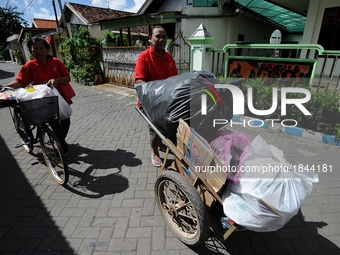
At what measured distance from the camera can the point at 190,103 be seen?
1.82 meters

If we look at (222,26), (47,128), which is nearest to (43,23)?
(222,26)

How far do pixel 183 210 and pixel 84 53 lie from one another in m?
10.2

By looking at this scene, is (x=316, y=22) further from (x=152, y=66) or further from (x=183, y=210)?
(x=183, y=210)

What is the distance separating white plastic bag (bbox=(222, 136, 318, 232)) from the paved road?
76cm

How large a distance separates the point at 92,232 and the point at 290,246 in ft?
6.29

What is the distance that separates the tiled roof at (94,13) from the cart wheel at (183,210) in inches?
733

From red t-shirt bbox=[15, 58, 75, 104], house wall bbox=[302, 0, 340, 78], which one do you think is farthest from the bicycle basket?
house wall bbox=[302, 0, 340, 78]

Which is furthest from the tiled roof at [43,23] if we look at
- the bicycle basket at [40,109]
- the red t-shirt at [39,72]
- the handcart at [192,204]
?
the handcart at [192,204]

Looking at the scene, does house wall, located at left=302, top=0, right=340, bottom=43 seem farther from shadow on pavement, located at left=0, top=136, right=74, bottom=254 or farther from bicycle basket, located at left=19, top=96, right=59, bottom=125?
shadow on pavement, located at left=0, top=136, right=74, bottom=254

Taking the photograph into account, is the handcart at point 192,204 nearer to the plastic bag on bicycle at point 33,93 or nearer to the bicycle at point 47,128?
the bicycle at point 47,128

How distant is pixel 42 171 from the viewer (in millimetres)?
3104

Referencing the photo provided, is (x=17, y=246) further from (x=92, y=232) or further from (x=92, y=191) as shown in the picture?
(x=92, y=191)

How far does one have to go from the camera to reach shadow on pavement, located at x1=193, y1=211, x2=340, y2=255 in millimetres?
1853

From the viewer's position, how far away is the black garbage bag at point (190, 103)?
1841mm
